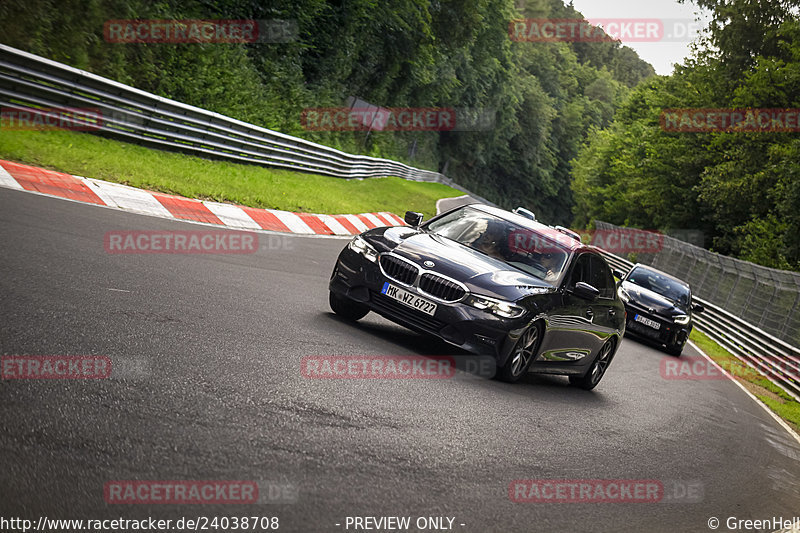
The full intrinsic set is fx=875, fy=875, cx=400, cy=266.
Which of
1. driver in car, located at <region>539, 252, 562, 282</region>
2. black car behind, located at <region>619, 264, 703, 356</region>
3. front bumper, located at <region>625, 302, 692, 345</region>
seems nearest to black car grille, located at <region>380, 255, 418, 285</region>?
driver in car, located at <region>539, 252, 562, 282</region>

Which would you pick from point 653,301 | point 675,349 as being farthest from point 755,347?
point 653,301

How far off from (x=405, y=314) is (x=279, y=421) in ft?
10.7

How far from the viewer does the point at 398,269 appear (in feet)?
27.3

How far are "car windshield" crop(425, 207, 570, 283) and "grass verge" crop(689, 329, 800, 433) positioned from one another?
6.06 metres

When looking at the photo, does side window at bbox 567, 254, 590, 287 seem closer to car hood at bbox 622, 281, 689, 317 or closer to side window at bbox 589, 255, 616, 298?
side window at bbox 589, 255, 616, 298

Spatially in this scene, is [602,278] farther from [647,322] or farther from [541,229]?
[647,322]

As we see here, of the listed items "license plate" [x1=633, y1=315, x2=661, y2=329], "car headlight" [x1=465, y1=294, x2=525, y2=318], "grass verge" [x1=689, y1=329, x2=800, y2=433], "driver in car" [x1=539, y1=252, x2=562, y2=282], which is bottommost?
"grass verge" [x1=689, y1=329, x2=800, y2=433]

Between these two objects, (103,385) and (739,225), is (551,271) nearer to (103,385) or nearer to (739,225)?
(103,385)

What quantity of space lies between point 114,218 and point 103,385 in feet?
21.4

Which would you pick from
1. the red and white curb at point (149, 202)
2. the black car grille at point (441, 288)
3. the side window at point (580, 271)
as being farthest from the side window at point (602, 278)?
the red and white curb at point (149, 202)

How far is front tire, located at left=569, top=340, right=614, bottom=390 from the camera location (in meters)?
10.3

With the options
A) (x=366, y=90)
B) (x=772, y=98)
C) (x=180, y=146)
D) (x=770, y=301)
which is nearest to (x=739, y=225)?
(x=772, y=98)

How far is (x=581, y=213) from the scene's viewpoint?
9644 cm

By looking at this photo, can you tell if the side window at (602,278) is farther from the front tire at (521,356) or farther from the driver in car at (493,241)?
the front tire at (521,356)
